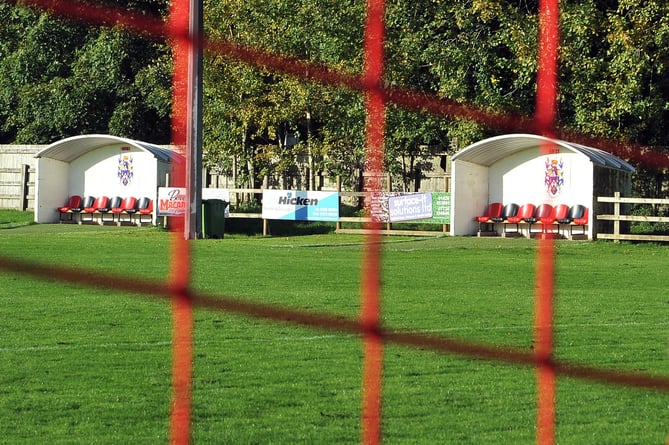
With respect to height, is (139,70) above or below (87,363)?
above

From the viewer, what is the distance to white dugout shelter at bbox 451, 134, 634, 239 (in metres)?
26.7

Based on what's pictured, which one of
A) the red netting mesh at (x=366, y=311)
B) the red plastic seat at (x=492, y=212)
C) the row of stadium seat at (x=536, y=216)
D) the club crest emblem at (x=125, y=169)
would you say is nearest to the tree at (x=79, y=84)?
the club crest emblem at (x=125, y=169)

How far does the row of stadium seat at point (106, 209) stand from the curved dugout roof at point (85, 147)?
3.70 feet

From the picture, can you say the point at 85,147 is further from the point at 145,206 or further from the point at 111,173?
the point at 145,206

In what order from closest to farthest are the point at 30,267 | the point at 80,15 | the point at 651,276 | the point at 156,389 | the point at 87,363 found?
the point at 30,267, the point at 80,15, the point at 156,389, the point at 87,363, the point at 651,276

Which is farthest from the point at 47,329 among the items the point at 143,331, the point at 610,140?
the point at 610,140

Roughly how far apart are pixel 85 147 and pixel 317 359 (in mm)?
23254

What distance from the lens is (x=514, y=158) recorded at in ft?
93.1

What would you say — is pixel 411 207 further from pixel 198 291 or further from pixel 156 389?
pixel 156 389

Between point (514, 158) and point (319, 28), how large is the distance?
824 cm

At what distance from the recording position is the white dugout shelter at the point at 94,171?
102 ft

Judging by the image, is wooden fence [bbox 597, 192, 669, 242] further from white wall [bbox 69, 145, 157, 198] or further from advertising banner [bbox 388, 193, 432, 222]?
white wall [bbox 69, 145, 157, 198]

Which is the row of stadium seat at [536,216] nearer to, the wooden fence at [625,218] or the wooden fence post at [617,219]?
the wooden fence at [625,218]

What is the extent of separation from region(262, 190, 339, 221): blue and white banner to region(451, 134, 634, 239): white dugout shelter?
2.71 meters
